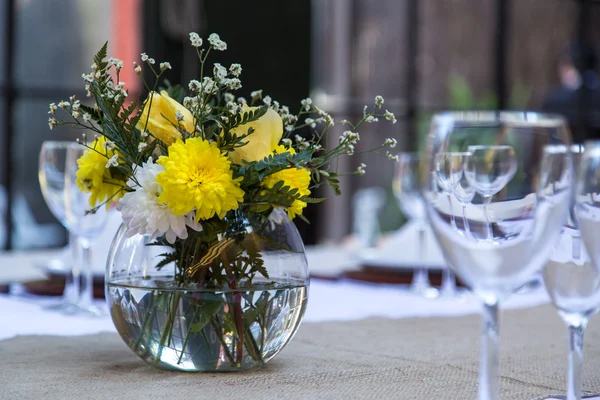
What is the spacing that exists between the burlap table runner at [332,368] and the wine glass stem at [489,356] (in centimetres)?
18

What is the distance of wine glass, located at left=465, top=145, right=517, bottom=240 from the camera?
548 mm

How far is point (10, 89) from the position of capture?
2.60 m

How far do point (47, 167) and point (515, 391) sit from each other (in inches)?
25.6

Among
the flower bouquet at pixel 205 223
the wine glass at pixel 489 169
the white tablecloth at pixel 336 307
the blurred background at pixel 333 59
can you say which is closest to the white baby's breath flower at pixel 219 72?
the flower bouquet at pixel 205 223

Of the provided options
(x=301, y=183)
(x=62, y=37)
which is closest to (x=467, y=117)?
(x=301, y=183)

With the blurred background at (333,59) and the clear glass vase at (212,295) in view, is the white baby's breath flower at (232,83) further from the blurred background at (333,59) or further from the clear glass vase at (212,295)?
the blurred background at (333,59)

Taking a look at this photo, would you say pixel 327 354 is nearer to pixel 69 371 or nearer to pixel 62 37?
pixel 69 371

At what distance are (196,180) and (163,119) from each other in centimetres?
8

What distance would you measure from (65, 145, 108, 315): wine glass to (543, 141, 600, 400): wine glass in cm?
61

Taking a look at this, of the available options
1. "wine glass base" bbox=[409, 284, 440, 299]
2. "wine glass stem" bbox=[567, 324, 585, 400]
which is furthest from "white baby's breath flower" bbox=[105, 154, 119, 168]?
"wine glass base" bbox=[409, 284, 440, 299]

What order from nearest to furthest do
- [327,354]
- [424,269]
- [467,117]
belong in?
[467,117] < [327,354] < [424,269]

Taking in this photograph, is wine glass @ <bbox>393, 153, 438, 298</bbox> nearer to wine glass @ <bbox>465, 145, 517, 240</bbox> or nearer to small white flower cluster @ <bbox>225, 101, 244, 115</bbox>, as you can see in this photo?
small white flower cluster @ <bbox>225, 101, 244, 115</bbox>

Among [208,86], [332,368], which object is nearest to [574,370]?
[332,368]

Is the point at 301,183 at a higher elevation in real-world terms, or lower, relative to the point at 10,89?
lower
